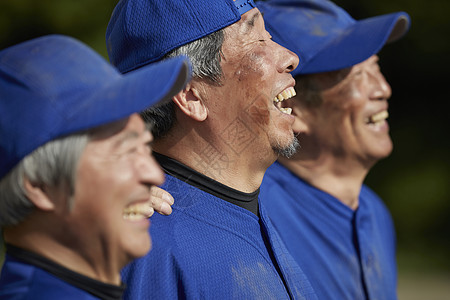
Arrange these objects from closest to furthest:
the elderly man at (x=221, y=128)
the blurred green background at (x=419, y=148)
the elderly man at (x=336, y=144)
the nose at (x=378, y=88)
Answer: the elderly man at (x=221, y=128) < the elderly man at (x=336, y=144) < the nose at (x=378, y=88) < the blurred green background at (x=419, y=148)

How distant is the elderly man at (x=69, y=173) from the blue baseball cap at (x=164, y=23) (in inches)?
27.6

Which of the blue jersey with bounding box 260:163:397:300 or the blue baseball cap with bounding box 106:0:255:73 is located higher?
the blue baseball cap with bounding box 106:0:255:73

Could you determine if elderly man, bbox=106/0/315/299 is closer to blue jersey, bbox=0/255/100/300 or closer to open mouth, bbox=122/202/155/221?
open mouth, bbox=122/202/155/221

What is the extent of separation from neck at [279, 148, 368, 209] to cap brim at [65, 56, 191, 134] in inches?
73.2

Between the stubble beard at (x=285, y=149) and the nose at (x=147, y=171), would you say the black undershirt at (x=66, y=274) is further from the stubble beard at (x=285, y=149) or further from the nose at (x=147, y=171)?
the stubble beard at (x=285, y=149)

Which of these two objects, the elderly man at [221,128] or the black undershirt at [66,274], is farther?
the elderly man at [221,128]

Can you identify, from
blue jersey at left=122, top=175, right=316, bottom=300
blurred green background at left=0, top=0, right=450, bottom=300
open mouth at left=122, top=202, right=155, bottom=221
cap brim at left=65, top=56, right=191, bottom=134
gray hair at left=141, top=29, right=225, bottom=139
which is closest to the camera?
cap brim at left=65, top=56, right=191, bottom=134

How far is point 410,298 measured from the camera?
22.5 feet

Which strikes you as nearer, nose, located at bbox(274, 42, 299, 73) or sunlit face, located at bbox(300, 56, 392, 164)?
nose, located at bbox(274, 42, 299, 73)

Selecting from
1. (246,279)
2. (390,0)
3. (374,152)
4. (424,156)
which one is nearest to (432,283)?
(424,156)

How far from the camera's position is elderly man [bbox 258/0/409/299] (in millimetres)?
3148

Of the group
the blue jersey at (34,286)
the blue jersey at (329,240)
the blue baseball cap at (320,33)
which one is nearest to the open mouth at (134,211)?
the blue jersey at (34,286)

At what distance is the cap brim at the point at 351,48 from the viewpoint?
3.23 meters

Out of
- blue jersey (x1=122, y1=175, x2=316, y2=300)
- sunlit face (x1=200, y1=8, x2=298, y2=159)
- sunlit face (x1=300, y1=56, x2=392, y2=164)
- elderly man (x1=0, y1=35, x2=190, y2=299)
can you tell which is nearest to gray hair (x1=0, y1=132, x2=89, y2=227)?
elderly man (x1=0, y1=35, x2=190, y2=299)
